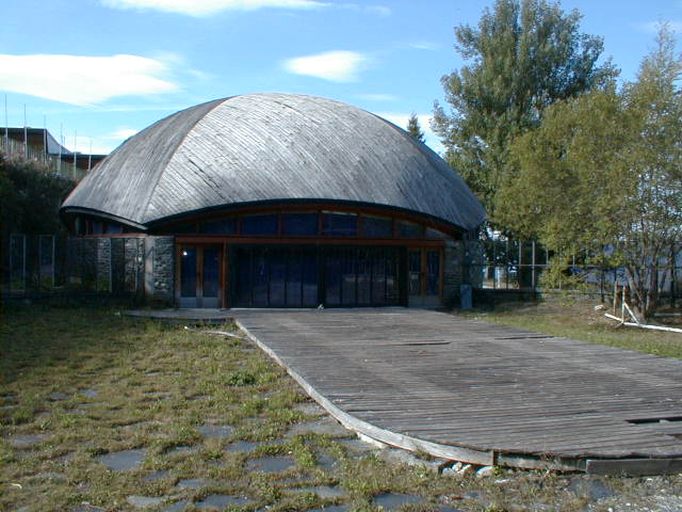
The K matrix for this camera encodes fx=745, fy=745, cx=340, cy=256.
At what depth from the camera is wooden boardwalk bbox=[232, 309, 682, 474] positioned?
6.54m

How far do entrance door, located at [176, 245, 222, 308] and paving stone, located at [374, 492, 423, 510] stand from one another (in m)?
16.4

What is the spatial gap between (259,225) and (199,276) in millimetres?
2291

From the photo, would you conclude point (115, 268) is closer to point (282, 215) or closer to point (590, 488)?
point (282, 215)

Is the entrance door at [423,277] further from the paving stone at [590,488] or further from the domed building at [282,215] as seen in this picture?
the paving stone at [590,488]

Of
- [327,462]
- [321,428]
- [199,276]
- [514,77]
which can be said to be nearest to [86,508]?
[327,462]

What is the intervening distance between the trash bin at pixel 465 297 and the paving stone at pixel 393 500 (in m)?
18.1

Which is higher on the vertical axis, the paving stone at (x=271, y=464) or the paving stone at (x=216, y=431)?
the paving stone at (x=216, y=431)

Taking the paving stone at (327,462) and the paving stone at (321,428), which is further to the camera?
the paving stone at (321,428)

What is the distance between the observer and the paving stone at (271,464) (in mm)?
6499

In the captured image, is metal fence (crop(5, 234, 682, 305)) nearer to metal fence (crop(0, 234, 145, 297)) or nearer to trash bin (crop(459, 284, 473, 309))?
metal fence (crop(0, 234, 145, 297))

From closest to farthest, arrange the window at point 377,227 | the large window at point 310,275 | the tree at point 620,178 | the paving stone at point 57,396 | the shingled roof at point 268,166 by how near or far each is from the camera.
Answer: the paving stone at point 57,396, the tree at point 620,178, the shingled roof at point 268,166, the large window at point 310,275, the window at point 377,227

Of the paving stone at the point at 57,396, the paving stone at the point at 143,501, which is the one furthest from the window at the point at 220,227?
the paving stone at the point at 143,501

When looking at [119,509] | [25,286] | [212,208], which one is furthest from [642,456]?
[25,286]

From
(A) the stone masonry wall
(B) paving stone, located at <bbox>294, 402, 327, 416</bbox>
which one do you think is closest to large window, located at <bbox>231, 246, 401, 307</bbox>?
(A) the stone masonry wall
